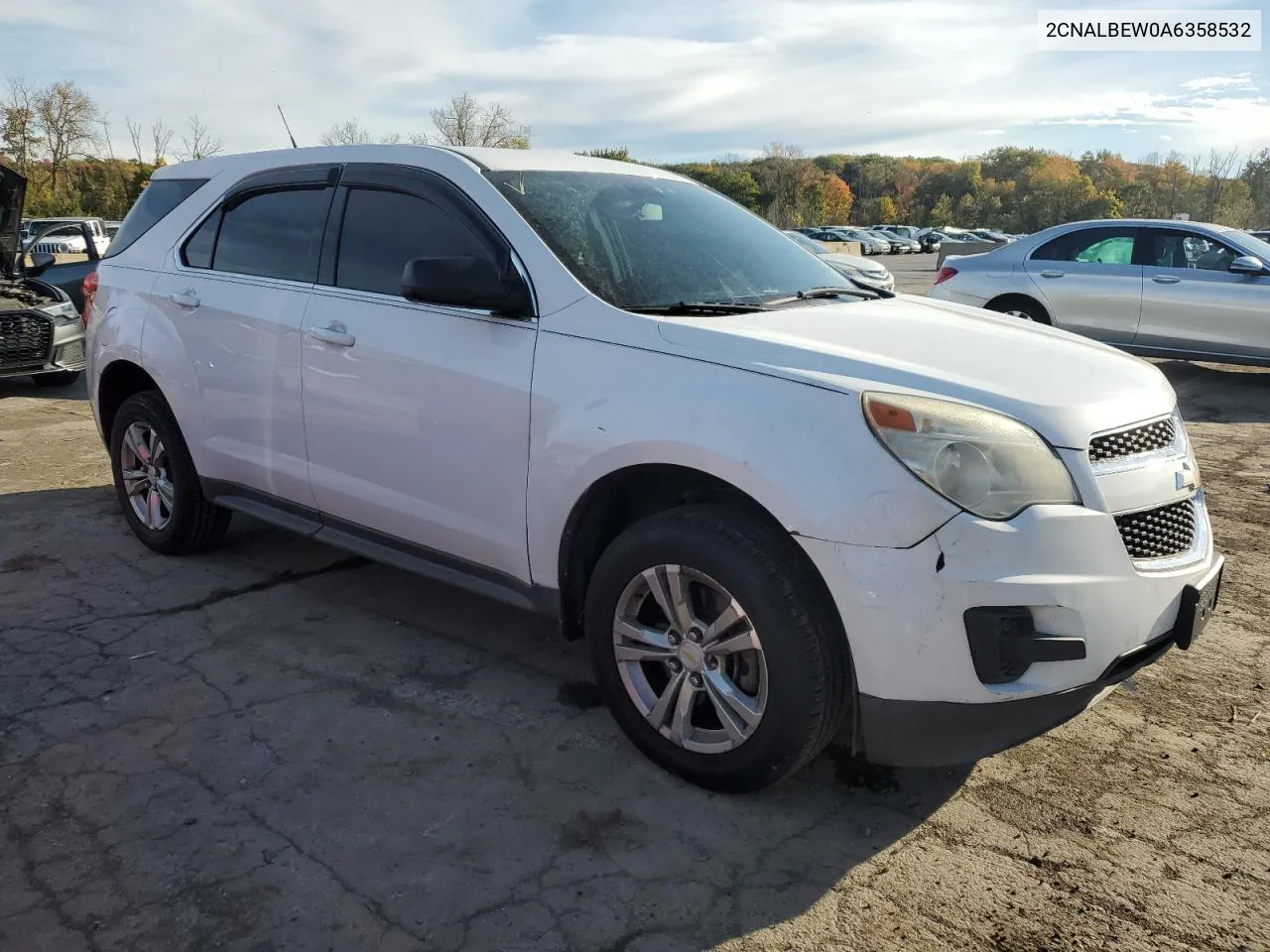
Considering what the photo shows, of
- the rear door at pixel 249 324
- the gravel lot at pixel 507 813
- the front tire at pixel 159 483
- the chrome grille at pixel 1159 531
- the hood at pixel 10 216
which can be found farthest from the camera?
the hood at pixel 10 216

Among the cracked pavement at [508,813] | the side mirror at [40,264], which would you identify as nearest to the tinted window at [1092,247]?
the cracked pavement at [508,813]

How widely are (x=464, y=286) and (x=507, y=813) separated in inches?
61.1

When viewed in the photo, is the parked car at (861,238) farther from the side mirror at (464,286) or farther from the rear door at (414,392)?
the side mirror at (464,286)

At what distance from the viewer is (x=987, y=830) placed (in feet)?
8.92

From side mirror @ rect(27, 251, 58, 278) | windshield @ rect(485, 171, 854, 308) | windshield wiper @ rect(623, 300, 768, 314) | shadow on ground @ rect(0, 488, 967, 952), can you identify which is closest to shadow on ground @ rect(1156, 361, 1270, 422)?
windshield @ rect(485, 171, 854, 308)

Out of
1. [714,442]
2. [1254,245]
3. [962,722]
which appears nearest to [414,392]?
[714,442]

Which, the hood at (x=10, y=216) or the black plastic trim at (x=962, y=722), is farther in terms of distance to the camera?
the hood at (x=10, y=216)

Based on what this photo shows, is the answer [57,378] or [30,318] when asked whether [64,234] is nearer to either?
[57,378]

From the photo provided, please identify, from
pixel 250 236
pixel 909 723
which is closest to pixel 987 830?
pixel 909 723

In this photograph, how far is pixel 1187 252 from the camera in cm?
962

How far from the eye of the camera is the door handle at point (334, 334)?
3.62 meters

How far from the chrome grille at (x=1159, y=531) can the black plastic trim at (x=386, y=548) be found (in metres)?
1.64

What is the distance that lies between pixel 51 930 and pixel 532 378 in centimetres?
186

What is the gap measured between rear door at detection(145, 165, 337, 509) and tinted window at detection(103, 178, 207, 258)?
283 millimetres
